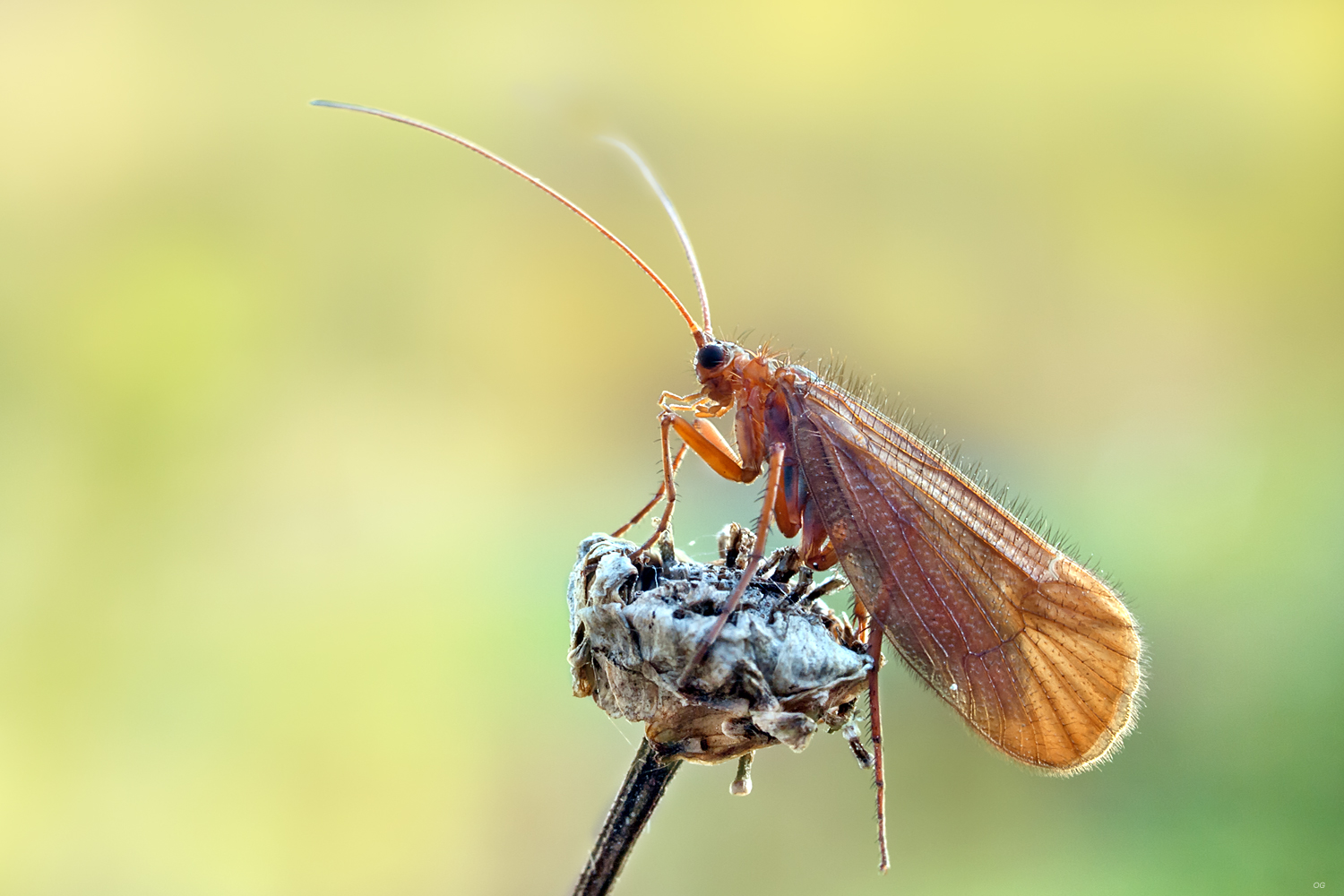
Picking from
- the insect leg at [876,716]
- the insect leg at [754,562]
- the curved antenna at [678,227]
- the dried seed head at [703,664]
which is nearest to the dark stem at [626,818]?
the dried seed head at [703,664]

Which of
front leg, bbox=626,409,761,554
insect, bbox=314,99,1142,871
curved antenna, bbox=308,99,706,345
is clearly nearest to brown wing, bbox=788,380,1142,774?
insect, bbox=314,99,1142,871

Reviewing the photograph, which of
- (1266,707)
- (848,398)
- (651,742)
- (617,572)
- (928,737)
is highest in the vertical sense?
(848,398)

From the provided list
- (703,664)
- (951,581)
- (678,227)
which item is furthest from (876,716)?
(678,227)

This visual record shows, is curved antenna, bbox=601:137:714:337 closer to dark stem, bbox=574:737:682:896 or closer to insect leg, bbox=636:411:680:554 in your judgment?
insect leg, bbox=636:411:680:554

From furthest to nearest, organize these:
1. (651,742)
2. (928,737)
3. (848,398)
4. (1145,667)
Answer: (928,737)
(848,398)
(1145,667)
(651,742)

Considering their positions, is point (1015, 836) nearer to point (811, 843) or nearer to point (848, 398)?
point (811, 843)

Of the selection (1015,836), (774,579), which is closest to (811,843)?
(1015,836)
